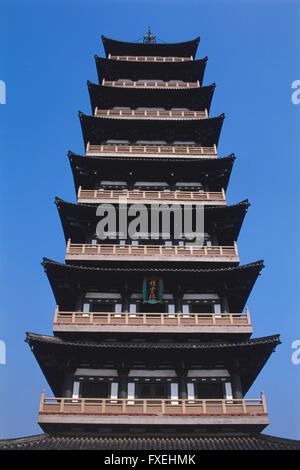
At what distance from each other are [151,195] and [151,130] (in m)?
6.76

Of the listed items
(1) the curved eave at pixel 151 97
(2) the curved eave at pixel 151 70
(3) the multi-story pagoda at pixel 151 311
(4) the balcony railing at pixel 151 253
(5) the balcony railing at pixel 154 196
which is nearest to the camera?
(3) the multi-story pagoda at pixel 151 311

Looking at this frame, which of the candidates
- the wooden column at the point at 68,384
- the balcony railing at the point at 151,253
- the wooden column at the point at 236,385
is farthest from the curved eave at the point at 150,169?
the wooden column at the point at 236,385

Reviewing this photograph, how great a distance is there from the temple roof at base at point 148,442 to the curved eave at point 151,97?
24.3 meters

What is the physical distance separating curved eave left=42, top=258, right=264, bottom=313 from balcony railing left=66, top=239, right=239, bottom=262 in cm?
58

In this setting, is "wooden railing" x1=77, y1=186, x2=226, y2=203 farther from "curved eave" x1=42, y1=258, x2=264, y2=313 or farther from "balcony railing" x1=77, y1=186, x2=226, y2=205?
"curved eave" x1=42, y1=258, x2=264, y2=313

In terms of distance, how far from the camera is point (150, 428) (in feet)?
70.4

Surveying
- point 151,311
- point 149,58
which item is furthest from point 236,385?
point 149,58

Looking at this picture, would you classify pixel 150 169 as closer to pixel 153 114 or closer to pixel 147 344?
pixel 153 114

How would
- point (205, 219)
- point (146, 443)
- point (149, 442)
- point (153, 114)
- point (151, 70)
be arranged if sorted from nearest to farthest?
1. point (146, 443)
2. point (149, 442)
3. point (205, 219)
4. point (153, 114)
5. point (151, 70)

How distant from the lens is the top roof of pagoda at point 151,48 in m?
40.6

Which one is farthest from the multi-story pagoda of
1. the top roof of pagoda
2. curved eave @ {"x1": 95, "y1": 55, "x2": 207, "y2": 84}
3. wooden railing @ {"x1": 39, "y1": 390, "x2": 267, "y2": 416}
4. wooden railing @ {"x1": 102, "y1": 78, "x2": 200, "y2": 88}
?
the top roof of pagoda

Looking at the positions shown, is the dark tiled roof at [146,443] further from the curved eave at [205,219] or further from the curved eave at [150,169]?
the curved eave at [150,169]

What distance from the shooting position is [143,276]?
26094mm

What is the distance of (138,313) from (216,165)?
1212 centimetres
